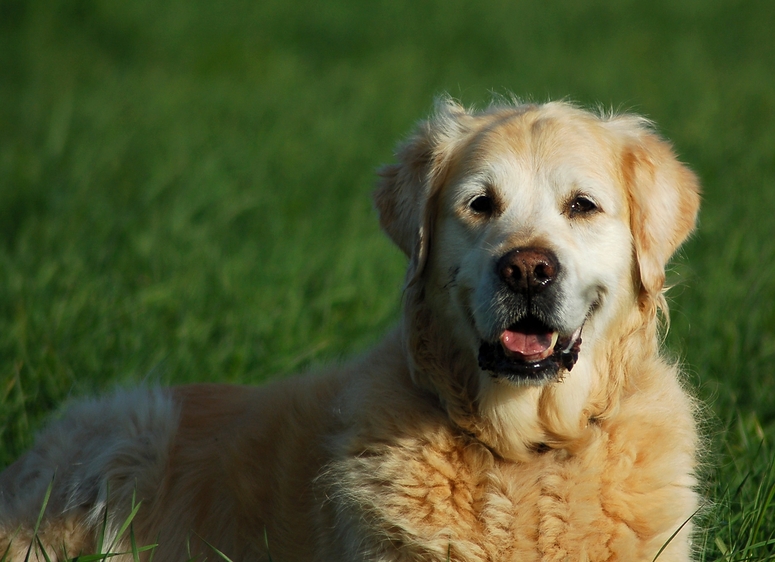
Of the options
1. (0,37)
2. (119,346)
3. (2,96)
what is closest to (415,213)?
(119,346)

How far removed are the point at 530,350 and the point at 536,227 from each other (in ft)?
1.46

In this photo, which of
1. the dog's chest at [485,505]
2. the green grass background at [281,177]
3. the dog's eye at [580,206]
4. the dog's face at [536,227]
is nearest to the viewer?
the dog's chest at [485,505]

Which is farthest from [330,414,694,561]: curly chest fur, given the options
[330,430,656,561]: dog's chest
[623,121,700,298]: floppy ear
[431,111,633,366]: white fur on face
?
[623,121,700,298]: floppy ear

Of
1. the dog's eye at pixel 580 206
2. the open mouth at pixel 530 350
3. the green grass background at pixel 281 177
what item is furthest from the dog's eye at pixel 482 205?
the green grass background at pixel 281 177

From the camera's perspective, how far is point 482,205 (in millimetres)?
3291

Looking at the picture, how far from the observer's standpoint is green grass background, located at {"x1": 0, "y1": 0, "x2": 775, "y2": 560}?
5.13 metres

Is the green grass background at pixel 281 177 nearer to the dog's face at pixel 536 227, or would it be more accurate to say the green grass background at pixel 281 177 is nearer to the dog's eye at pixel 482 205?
the dog's face at pixel 536 227

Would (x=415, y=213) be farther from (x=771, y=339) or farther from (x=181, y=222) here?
(x=181, y=222)

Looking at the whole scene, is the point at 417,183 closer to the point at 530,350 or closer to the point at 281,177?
the point at 530,350

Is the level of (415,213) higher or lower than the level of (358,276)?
higher

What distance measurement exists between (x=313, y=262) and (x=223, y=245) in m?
0.84

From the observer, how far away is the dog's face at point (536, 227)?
305 centimetres

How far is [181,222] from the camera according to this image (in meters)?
7.17

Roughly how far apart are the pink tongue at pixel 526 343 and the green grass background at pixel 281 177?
1.04m
